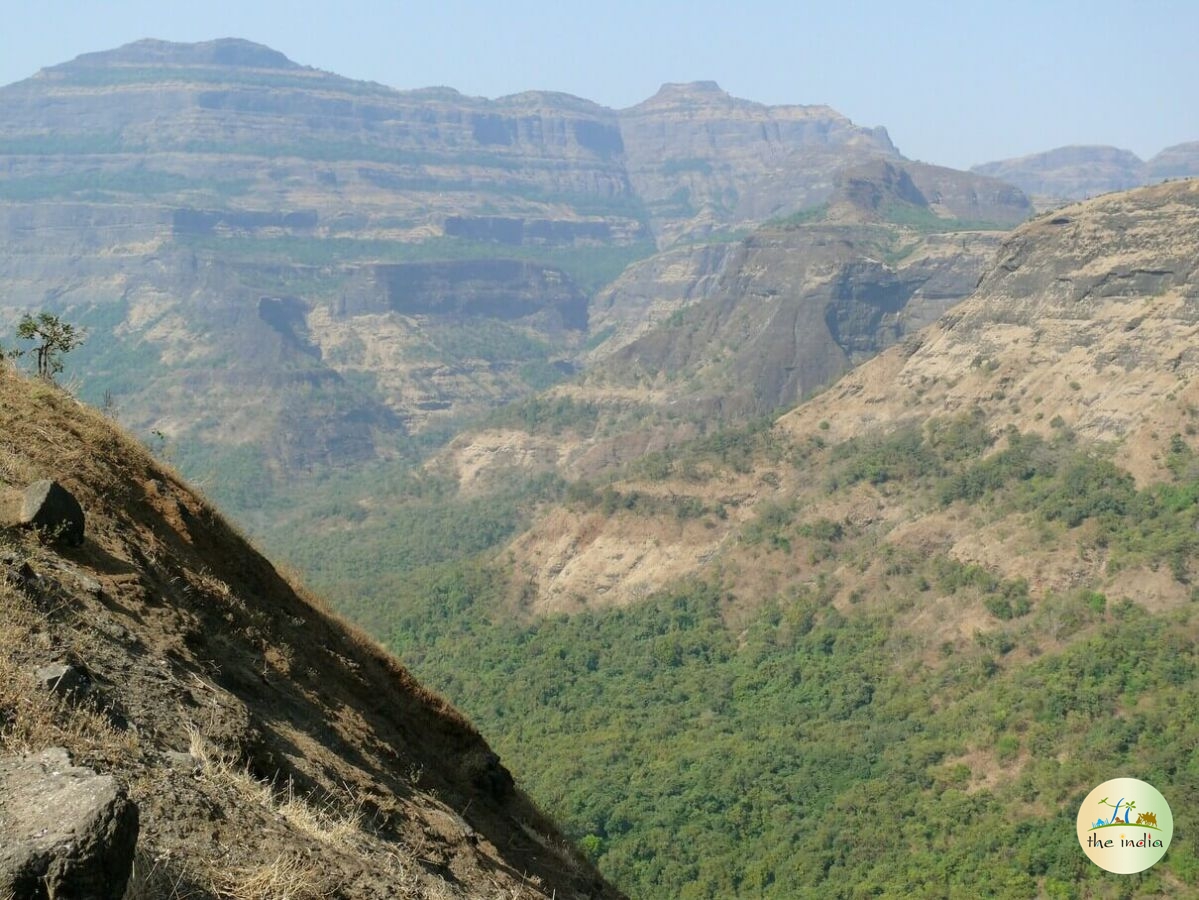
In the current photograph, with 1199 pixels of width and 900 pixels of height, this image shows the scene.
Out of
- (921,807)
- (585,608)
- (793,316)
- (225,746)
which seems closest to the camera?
(225,746)

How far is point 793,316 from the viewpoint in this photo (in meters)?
125

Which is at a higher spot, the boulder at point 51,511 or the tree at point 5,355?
the tree at point 5,355

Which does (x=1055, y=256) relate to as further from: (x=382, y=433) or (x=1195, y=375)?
(x=382, y=433)

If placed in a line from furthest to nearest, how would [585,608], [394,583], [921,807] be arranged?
1. [394,583]
2. [585,608]
3. [921,807]

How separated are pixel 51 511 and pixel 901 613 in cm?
5296

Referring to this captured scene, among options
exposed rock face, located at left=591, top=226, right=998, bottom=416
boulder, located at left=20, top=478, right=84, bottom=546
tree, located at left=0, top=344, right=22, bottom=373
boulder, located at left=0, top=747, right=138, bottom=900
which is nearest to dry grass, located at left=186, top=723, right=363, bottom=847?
boulder, located at left=0, top=747, right=138, bottom=900

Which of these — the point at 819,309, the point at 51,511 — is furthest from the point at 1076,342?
the point at 51,511

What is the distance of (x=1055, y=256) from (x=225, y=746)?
76.4 m

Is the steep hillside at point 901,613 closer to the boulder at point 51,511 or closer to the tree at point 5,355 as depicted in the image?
the tree at point 5,355

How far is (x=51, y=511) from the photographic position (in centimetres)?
1141

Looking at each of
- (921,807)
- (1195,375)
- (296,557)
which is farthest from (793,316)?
(921,807)

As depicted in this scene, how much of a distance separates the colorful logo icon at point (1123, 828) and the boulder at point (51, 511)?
81.9 feet

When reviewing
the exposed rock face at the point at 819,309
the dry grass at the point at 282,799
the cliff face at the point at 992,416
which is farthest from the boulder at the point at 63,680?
the exposed rock face at the point at 819,309

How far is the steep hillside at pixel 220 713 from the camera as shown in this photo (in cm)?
796
